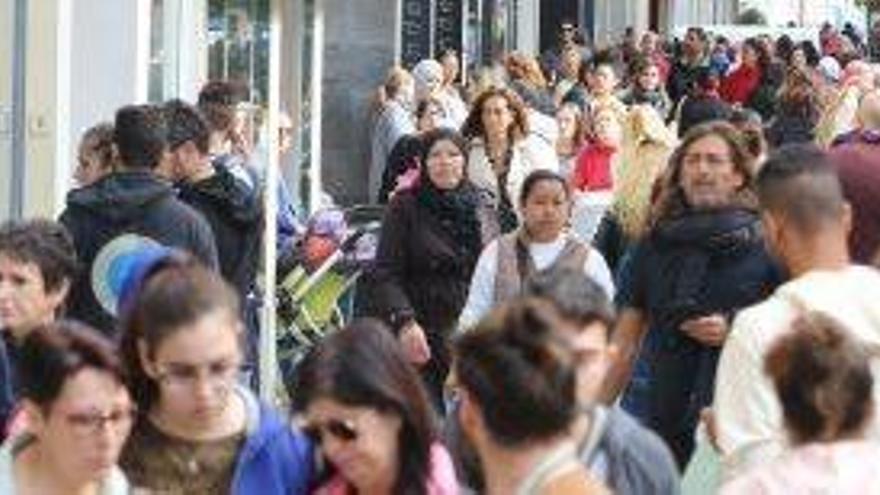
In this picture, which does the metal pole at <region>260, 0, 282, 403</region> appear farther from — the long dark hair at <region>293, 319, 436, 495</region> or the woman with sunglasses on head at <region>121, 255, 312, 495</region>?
the long dark hair at <region>293, 319, 436, 495</region>

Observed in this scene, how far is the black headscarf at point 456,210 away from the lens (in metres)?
9.33

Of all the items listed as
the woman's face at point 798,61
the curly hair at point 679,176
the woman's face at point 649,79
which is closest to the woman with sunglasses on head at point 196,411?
the curly hair at point 679,176

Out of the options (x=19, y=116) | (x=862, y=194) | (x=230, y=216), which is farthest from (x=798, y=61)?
(x=862, y=194)

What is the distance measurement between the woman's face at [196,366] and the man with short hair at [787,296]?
3.80 feet

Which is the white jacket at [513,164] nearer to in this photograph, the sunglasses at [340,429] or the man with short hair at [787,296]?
the man with short hair at [787,296]

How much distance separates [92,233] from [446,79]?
11508 millimetres

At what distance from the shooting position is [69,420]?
14.2 ft

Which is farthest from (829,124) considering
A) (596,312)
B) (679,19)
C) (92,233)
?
(679,19)

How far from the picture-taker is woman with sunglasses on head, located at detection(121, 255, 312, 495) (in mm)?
4492

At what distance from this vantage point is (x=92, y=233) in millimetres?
7863

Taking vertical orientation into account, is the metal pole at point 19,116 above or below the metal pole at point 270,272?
above

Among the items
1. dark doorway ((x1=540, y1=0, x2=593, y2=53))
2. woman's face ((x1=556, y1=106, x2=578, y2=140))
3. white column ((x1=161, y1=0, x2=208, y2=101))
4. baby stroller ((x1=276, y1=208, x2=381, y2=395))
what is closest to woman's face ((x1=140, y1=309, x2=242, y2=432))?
baby stroller ((x1=276, y1=208, x2=381, y2=395))

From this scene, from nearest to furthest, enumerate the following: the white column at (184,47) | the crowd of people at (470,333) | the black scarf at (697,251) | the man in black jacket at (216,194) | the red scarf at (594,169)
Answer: the crowd of people at (470,333) → the black scarf at (697,251) → the man in black jacket at (216,194) → the white column at (184,47) → the red scarf at (594,169)

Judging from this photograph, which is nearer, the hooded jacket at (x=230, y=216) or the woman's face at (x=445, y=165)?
the hooded jacket at (x=230, y=216)
